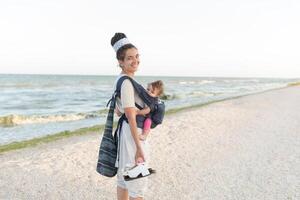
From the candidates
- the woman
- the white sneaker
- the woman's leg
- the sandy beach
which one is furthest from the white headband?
the sandy beach

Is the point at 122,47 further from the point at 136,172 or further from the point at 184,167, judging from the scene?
the point at 184,167

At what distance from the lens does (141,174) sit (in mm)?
3301

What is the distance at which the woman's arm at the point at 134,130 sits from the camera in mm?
3166

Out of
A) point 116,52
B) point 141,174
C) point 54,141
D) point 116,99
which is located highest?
point 116,52

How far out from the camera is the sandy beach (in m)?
5.54

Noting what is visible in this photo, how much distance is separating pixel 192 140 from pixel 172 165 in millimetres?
2722

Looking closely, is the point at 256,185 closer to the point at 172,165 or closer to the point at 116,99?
the point at 172,165

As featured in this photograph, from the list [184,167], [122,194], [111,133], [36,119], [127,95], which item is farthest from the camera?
[36,119]

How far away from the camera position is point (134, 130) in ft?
10.5

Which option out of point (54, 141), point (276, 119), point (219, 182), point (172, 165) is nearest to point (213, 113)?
point (276, 119)

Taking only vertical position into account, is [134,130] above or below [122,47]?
below

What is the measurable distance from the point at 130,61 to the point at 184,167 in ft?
13.4

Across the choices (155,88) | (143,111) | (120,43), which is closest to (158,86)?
(155,88)

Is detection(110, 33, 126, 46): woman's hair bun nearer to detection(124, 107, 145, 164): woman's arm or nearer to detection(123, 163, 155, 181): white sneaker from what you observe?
detection(124, 107, 145, 164): woman's arm
